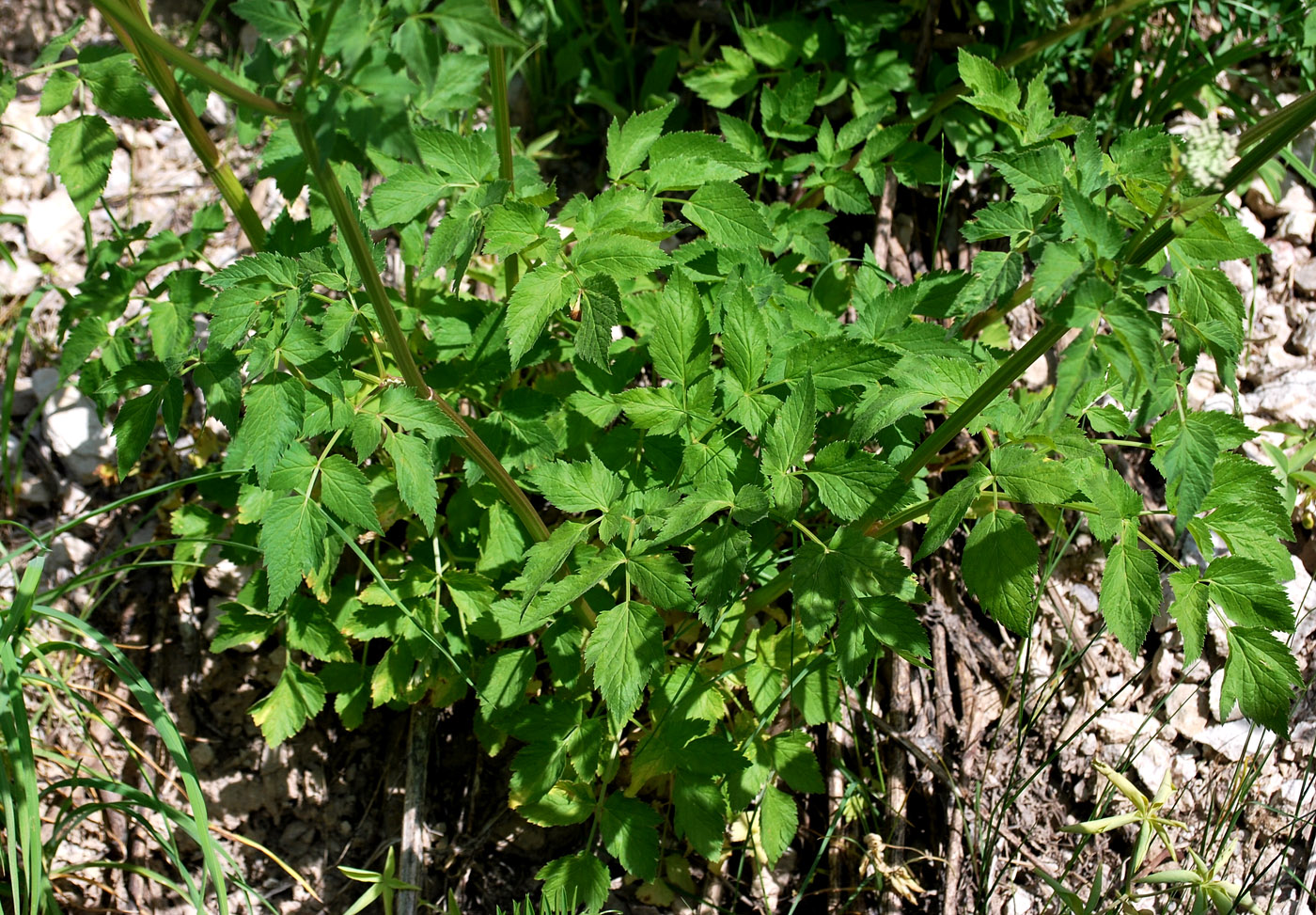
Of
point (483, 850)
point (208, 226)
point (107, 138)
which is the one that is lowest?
point (483, 850)

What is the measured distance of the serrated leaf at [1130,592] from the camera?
1.70 m

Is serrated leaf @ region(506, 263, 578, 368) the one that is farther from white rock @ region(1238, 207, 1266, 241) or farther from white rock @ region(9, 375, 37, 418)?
white rock @ region(1238, 207, 1266, 241)

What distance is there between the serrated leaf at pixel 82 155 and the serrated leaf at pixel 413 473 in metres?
0.90

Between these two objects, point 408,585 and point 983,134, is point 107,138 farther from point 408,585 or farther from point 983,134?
point 983,134

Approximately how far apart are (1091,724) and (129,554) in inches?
115

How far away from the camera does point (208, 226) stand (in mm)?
2447

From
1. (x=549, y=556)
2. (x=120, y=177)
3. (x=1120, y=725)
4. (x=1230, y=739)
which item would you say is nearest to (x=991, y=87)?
(x=549, y=556)

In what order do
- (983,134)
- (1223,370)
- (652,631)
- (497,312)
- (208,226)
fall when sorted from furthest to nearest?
1. (983,134)
2. (208,226)
3. (497,312)
4. (652,631)
5. (1223,370)

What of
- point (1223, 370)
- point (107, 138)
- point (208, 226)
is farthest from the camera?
point (208, 226)

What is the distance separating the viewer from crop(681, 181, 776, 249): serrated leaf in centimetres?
206

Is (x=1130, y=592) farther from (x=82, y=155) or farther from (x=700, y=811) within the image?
(x=82, y=155)

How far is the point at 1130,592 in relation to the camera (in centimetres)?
171

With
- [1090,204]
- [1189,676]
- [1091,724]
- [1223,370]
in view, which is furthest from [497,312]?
[1189,676]

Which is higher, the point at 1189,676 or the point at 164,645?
the point at 164,645
